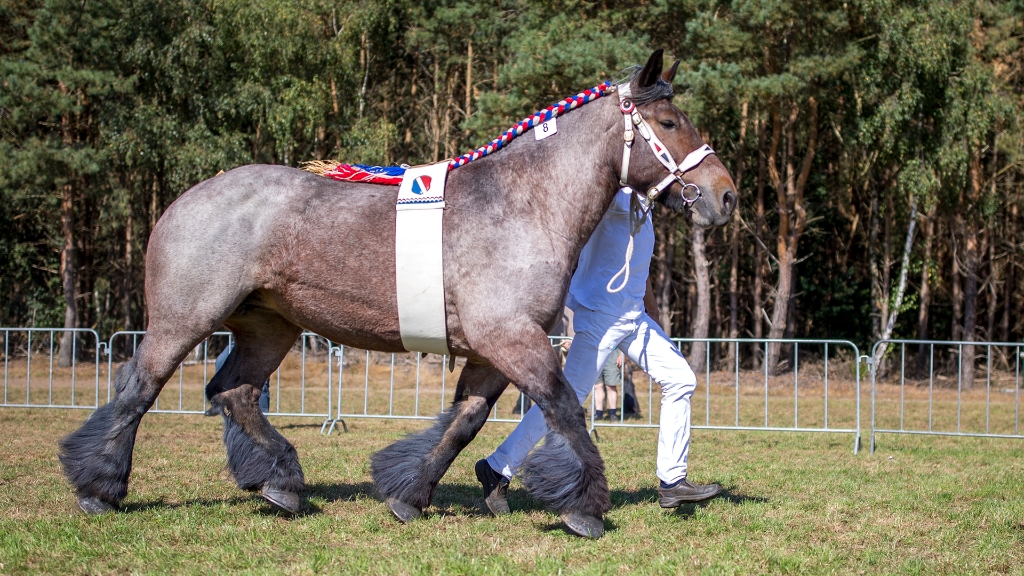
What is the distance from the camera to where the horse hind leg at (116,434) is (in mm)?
4984

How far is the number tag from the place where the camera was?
502 centimetres

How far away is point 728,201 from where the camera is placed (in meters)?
4.78

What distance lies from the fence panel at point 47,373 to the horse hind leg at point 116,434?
→ 22.5 ft

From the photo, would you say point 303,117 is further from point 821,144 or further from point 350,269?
point 350,269

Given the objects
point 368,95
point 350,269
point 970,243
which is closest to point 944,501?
point 350,269

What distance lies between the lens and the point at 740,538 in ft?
15.8

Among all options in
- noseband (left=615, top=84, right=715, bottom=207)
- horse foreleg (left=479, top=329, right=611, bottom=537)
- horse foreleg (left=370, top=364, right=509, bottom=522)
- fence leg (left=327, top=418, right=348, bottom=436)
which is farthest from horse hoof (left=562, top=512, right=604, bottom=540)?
fence leg (left=327, top=418, right=348, bottom=436)

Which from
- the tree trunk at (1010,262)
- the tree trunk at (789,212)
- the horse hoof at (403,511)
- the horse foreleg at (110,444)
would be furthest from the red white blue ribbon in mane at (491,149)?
the tree trunk at (1010,262)

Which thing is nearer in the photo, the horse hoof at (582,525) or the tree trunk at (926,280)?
the horse hoof at (582,525)

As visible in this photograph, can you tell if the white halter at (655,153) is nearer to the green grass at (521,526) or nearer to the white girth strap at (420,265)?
the white girth strap at (420,265)

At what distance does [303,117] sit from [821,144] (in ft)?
51.9

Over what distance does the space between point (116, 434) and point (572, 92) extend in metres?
17.8

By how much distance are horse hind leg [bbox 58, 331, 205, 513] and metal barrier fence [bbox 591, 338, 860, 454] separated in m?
5.83

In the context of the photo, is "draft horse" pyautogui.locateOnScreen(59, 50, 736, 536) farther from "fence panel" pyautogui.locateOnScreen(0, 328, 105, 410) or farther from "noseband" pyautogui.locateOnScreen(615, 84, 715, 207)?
"fence panel" pyautogui.locateOnScreen(0, 328, 105, 410)
